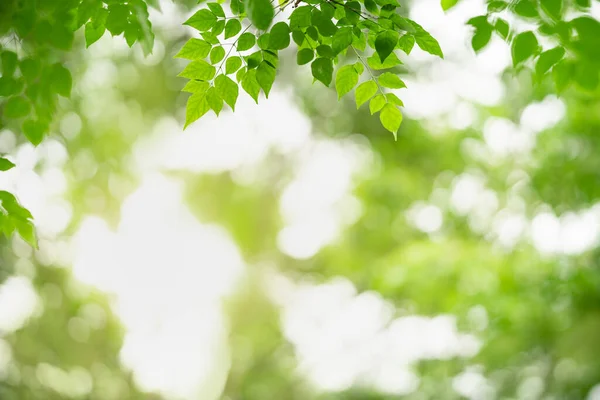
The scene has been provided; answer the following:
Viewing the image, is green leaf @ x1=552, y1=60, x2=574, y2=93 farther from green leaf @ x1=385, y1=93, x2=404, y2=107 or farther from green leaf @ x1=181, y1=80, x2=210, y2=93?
green leaf @ x1=181, y1=80, x2=210, y2=93

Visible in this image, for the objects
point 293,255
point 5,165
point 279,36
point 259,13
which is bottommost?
point 5,165

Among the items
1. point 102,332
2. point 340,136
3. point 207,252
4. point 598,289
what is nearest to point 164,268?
point 207,252

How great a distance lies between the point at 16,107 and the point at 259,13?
3.86 ft

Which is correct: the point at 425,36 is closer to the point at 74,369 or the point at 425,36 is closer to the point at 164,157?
the point at 164,157

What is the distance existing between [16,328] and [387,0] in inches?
428

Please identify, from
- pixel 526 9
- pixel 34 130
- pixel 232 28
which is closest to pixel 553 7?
pixel 526 9

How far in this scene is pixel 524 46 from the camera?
1527 mm

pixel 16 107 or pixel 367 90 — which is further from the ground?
pixel 367 90

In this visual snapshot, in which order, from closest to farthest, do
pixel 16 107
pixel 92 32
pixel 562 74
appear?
pixel 562 74
pixel 92 32
pixel 16 107

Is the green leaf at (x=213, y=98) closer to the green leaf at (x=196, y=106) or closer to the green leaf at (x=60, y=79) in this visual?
the green leaf at (x=196, y=106)

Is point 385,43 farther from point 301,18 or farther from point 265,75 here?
point 265,75

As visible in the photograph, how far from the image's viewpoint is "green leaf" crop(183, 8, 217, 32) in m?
1.69

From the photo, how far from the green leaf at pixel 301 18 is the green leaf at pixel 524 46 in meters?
0.67

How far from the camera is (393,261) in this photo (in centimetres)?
726
